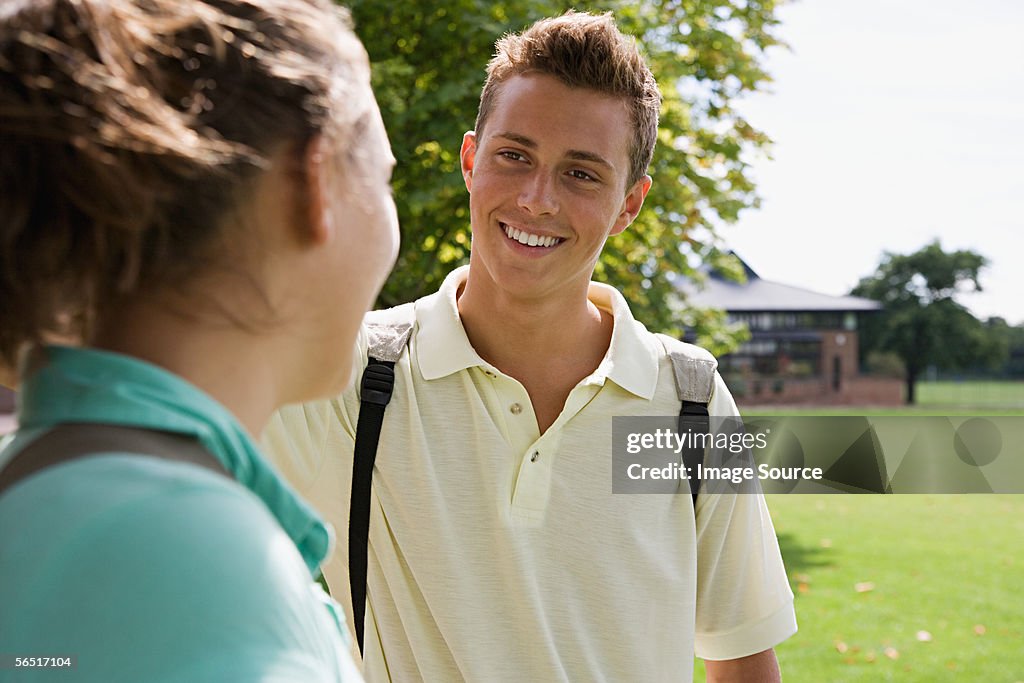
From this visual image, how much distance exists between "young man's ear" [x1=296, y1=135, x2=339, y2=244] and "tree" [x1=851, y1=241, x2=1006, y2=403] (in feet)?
227

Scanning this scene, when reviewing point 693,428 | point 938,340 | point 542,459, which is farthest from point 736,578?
point 938,340

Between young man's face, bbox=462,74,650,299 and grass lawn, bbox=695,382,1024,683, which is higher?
young man's face, bbox=462,74,650,299

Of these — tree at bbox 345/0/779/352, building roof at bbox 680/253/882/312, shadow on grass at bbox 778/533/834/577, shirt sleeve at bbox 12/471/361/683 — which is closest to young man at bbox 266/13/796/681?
shirt sleeve at bbox 12/471/361/683

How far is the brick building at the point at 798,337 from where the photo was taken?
56812mm

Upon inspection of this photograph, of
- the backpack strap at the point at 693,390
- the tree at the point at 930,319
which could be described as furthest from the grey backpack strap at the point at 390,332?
the tree at the point at 930,319

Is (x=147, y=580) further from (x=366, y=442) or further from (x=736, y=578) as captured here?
(x=736, y=578)

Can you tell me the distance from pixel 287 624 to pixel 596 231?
1962mm

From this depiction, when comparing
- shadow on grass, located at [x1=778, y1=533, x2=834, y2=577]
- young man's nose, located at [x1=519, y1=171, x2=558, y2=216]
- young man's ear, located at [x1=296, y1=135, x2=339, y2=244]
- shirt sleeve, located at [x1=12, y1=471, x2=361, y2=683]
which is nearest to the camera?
shirt sleeve, located at [x1=12, y1=471, x2=361, y2=683]

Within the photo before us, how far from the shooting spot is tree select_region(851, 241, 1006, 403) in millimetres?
69500

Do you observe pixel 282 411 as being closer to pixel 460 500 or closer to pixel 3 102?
Answer: pixel 460 500

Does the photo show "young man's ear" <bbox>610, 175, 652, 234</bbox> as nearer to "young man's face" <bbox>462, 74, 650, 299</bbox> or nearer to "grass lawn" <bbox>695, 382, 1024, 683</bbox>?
"young man's face" <bbox>462, 74, 650, 299</bbox>

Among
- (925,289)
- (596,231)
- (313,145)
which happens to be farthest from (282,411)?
(925,289)

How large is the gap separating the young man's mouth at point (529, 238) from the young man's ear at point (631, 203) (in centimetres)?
32

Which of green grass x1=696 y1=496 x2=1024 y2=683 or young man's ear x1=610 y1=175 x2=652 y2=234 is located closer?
young man's ear x1=610 y1=175 x2=652 y2=234
